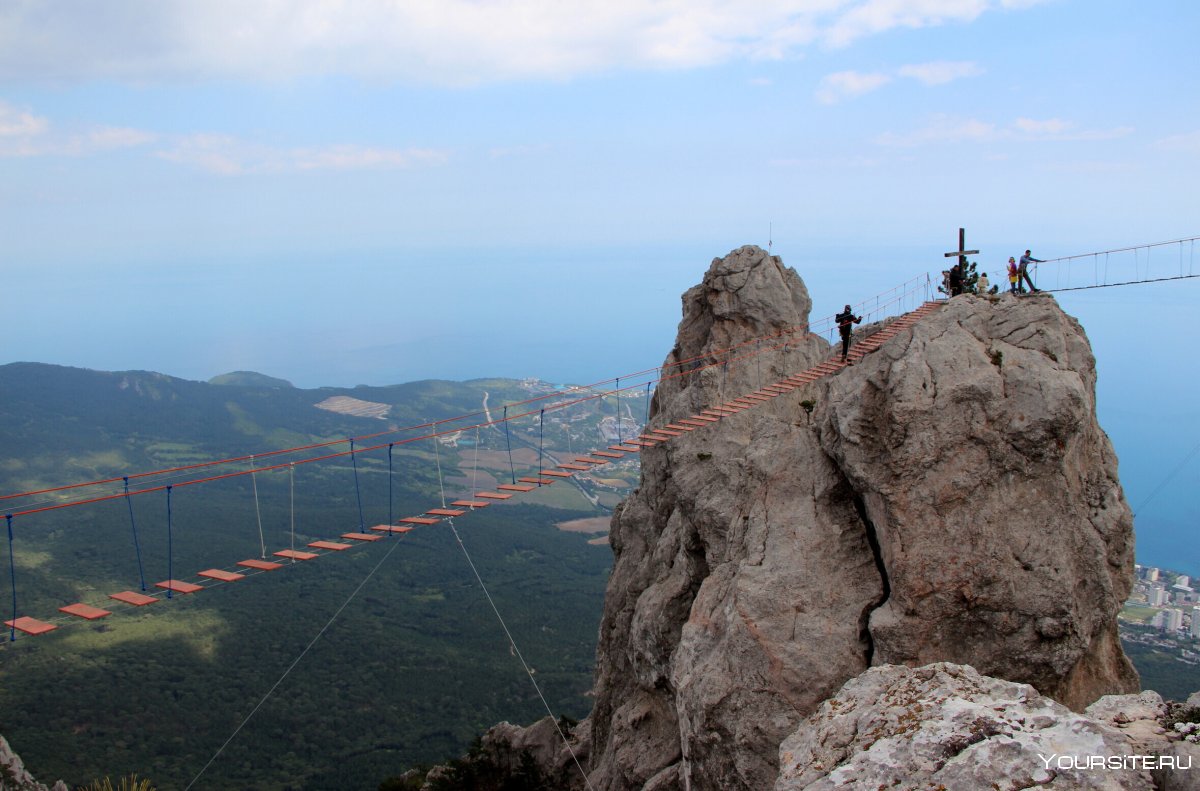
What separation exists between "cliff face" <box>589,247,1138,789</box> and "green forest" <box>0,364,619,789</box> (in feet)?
40.6

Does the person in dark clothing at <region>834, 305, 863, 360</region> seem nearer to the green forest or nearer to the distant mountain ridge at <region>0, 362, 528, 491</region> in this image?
the green forest

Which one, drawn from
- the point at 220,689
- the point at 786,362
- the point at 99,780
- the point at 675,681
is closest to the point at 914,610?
the point at 675,681

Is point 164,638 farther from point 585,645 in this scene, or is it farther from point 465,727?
point 585,645

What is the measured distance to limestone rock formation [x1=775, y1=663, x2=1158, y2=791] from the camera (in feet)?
33.0

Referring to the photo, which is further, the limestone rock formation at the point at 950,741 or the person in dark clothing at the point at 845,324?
the person in dark clothing at the point at 845,324

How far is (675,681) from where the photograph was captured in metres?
20.2

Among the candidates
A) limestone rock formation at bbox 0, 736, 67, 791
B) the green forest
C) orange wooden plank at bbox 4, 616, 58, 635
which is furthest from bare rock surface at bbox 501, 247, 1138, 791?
limestone rock formation at bbox 0, 736, 67, 791

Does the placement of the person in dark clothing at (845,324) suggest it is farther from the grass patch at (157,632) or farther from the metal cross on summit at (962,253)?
the grass patch at (157,632)

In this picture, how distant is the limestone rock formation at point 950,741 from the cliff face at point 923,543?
393 centimetres

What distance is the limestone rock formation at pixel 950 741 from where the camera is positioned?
33.0 ft

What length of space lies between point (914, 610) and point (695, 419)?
36.9ft

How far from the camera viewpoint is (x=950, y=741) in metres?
11.1

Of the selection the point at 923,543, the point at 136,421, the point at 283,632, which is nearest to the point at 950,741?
the point at 923,543

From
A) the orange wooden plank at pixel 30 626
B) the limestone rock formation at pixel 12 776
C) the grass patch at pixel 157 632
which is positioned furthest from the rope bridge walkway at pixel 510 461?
the grass patch at pixel 157 632
